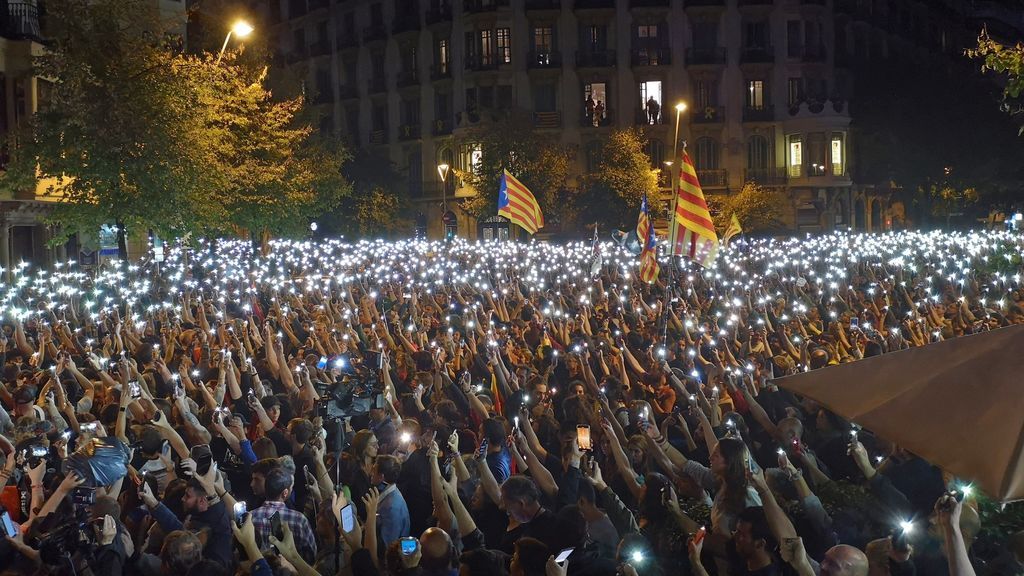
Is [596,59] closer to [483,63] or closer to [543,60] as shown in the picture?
[543,60]

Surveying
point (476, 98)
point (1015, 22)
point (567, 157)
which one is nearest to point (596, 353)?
point (567, 157)

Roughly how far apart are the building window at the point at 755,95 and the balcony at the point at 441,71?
16627mm

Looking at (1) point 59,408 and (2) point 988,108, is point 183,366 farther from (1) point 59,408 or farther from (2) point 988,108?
(2) point 988,108

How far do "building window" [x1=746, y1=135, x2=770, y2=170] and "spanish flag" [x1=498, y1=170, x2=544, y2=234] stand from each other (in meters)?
32.8

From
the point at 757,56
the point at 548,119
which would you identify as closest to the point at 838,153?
the point at 757,56

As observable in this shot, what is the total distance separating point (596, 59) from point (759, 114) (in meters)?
9.41

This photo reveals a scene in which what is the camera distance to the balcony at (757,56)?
56656mm

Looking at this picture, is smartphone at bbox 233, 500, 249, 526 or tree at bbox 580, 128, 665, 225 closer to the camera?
smartphone at bbox 233, 500, 249, 526

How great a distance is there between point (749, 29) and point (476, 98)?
50.7 ft

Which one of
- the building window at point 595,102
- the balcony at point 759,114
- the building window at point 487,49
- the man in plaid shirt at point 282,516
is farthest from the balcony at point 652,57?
the man in plaid shirt at point 282,516

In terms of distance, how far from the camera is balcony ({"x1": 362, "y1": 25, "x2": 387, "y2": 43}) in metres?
61.9

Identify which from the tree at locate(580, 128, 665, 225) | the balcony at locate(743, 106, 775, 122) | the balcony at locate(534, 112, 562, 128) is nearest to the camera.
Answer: the tree at locate(580, 128, 665, 225)

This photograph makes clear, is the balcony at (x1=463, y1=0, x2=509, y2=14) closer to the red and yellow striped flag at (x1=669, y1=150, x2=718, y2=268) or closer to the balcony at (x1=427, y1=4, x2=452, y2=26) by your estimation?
the balcony at (x1=427, y1=4, x2=452, y2=26)

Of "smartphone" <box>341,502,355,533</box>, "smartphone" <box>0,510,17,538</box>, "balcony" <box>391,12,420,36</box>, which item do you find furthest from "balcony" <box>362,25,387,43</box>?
"smartphone" <box>341,502,355,533</box>
